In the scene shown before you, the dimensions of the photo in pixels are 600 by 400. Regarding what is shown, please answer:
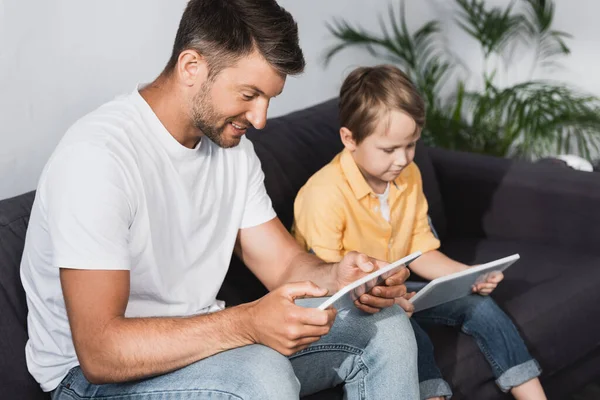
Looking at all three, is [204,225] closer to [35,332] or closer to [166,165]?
[166,165]

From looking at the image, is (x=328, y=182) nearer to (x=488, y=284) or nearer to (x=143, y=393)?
(x=488, y=284)

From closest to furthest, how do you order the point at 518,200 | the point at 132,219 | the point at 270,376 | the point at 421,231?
the point at 270,376 → the point at 132,219 → the point at 421,231 → the point at 518,200

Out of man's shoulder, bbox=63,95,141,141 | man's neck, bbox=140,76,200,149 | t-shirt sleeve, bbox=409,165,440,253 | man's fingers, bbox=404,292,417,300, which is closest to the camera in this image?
man's shoulder, bbox=63,95,141,141

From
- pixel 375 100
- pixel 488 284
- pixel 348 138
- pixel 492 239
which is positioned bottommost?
pixel 492 239

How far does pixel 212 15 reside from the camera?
5.84 feet

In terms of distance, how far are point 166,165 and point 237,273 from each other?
51 cm

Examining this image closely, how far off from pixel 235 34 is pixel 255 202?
444 millimetres

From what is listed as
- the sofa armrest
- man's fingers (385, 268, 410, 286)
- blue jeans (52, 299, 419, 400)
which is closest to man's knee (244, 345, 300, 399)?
A: blue jeans (52, 299, 419, 400)

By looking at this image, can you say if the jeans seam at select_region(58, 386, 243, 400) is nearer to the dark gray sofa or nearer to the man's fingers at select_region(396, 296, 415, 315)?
the dark gray sofa

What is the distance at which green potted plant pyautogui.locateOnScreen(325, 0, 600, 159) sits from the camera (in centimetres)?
356

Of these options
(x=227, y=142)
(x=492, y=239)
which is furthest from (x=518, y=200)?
(x=227, y=142)

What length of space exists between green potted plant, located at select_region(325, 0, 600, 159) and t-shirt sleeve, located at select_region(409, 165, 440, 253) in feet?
3.48

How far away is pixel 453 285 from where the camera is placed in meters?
2.09

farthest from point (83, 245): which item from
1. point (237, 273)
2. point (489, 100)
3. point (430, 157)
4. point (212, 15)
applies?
point (489, 100)
